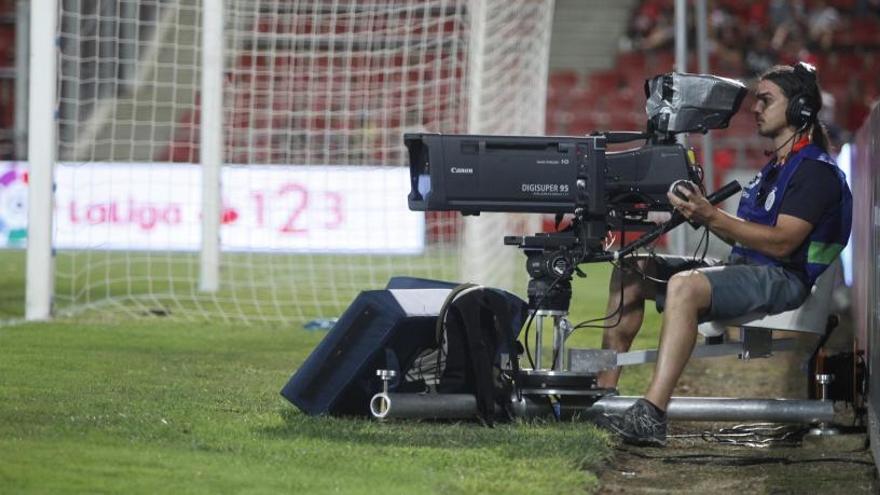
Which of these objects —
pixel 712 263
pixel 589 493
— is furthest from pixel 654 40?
pixel 589 493

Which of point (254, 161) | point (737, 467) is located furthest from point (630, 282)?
point (254, 161)

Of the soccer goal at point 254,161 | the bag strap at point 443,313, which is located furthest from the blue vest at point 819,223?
the soccer goal at point 254,161

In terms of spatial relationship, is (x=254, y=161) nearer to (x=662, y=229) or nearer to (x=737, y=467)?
(x=662, y=229)

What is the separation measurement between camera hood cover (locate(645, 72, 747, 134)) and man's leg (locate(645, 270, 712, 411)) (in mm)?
547

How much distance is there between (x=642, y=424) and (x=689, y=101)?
1.16 m

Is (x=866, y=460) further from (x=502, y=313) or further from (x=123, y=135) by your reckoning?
(x=123, y=135)

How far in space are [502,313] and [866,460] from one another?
4.64 ft

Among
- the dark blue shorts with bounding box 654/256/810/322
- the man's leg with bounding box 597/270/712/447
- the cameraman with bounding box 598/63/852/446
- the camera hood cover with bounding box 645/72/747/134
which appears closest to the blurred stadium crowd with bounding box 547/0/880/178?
the cameraman with bounding box 598/63/852/446

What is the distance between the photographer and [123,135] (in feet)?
60.7

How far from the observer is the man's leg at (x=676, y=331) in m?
5.62

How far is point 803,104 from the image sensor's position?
595 cm

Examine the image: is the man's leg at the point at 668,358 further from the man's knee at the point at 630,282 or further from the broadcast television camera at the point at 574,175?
the man's knee at the point at 630,282

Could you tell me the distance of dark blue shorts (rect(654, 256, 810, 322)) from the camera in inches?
225

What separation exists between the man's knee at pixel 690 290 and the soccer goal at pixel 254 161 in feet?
17.5
